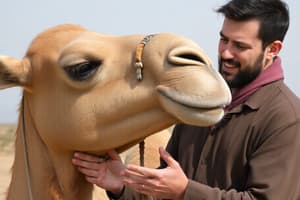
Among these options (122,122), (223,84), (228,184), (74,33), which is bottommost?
(228,184)

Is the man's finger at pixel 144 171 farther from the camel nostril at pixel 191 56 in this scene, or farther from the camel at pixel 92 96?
the camel nostril at pixel 191 56

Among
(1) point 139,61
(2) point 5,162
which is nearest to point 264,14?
(1) point 139,61

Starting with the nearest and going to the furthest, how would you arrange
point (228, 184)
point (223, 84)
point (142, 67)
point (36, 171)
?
1. point (223, 84)
2. point (142, 67)
3. point (228, 184)
4. point (36, 171)

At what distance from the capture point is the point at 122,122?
3.55m

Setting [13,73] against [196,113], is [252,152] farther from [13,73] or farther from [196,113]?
[13,73]

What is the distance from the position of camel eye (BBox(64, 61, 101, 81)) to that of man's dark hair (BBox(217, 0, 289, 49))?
953mm

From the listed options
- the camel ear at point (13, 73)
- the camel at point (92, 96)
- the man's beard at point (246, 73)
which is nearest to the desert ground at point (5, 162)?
the camel at point (92, 96)

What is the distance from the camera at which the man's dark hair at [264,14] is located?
12.6 ft

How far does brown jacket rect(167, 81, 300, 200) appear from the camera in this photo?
3.44 meters

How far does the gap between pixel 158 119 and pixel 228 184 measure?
66 cm

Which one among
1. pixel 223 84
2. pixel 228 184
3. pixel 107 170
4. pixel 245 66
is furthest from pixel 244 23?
pixel 107 170

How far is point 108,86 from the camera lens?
142 inches

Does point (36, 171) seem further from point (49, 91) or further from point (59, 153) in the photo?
point (49, 91)

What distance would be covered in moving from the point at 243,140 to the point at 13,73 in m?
1.50
